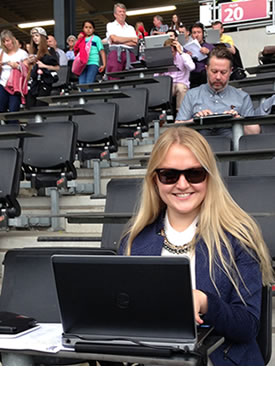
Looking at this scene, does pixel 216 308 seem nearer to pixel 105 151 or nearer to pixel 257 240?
pixel 257 240

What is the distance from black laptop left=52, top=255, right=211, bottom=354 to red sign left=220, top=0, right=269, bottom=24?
8588mm

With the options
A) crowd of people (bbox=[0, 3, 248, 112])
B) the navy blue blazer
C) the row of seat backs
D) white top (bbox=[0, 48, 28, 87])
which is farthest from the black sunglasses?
white top (bbox=[0, 48, 28, 87])

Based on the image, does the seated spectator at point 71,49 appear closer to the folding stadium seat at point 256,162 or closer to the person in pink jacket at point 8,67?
the person in pink jacket at point 8,67

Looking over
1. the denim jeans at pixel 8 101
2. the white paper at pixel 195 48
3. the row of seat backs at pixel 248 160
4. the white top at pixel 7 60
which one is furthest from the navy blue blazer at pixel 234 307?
the white paper at pixel 195 48

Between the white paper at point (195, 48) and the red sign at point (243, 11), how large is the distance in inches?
94.0

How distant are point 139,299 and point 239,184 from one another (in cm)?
144

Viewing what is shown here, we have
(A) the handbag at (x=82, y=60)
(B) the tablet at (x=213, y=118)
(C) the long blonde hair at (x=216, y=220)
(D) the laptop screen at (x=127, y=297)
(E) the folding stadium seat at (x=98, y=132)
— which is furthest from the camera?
(A) the handbag at (x=82, y=60)

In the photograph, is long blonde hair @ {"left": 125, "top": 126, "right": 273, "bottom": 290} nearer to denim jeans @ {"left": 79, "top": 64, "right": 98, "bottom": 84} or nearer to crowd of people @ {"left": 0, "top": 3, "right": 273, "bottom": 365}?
crowd of people @ {"left": 0, "top": 3, "right": 273, "bottom": 365}

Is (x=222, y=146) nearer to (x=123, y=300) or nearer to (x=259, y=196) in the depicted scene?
(x=259, y=196)

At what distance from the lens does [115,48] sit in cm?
760

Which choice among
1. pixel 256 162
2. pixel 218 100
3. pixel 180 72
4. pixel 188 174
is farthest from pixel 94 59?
pixel 188 174

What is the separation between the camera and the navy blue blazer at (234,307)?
1.38 meters

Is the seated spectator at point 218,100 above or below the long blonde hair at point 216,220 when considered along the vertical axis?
above
